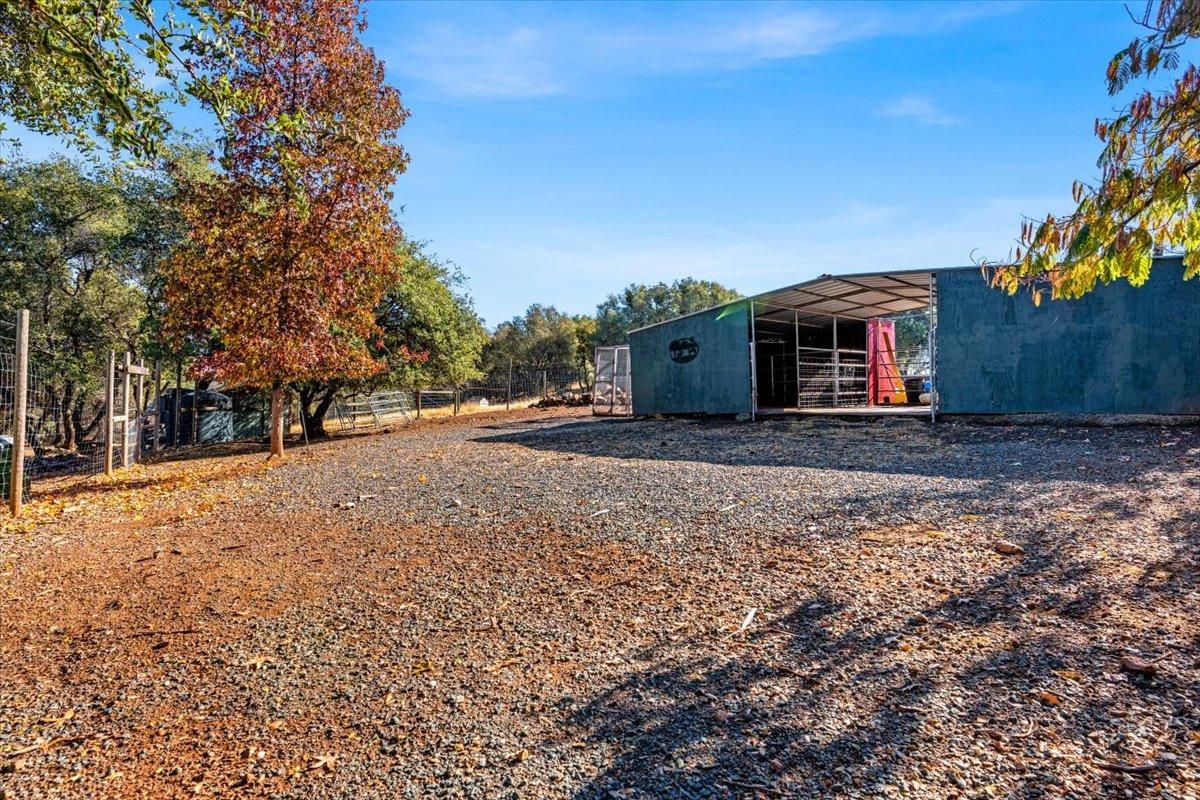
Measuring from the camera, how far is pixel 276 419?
10.8 m

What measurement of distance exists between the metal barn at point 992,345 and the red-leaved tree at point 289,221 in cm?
852

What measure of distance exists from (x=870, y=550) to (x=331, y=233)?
842 centimetres

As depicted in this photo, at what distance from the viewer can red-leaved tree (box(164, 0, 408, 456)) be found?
9000 mm

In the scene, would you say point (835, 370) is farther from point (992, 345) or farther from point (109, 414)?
point (109, 414)

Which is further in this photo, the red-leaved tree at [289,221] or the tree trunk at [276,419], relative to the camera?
the tree trunk at [276,419]

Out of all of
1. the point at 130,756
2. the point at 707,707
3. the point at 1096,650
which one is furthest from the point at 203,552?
the point at 1096,650

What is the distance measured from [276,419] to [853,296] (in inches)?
496

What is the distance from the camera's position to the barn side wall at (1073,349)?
33.9ft

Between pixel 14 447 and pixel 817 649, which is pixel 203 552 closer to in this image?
pixel 14 447

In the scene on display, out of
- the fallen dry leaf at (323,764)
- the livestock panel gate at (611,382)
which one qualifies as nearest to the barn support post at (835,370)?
the livestock panel gate at (611,382)

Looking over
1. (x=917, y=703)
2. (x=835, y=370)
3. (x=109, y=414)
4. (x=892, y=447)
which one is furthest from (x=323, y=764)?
(x=835, y=370)

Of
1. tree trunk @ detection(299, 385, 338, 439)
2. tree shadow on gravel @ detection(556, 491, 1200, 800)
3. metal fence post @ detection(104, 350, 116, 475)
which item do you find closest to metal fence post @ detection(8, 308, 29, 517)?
metal fence post @ detection(104, 350, 116, 475)

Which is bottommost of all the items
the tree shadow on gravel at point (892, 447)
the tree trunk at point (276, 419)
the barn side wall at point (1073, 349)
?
the tree shadow on gravel at point (892, 447)

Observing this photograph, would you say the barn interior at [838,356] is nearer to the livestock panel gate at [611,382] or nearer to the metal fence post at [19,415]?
the livestock panel gate at [611,382]
